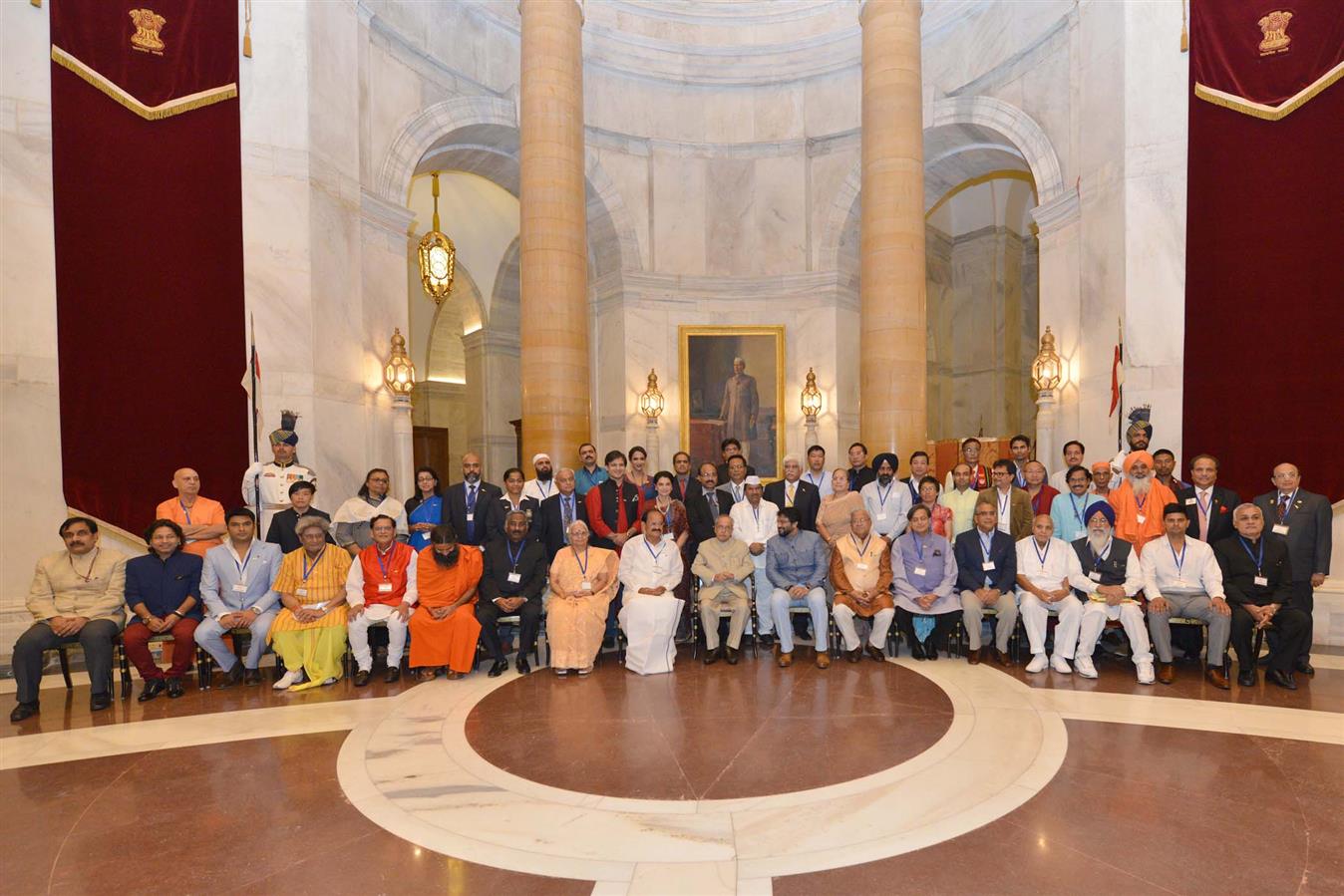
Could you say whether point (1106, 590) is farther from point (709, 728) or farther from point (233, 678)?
point (233, 678)

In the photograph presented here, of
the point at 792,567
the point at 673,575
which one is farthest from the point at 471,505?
the point at 792,567

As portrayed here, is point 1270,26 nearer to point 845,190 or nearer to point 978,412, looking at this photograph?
point 845,190

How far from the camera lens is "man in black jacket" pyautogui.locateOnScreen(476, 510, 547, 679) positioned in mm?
7164

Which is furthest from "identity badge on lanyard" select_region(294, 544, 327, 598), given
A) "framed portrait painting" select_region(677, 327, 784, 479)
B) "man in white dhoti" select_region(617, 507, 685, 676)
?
"framed portrait painting" select_region(677, 327, 784, 479)

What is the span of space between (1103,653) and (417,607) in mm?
6406

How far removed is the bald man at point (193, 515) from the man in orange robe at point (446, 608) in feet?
7.12

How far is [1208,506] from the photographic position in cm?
734

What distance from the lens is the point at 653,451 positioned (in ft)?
50.3

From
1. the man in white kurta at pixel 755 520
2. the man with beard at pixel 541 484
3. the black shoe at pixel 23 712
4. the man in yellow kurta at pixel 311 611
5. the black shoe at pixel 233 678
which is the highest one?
the man with beard at pixel 541 484

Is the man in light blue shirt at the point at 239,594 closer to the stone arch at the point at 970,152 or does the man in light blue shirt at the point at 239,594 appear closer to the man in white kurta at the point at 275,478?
the man in white kurta at the point at 275,478

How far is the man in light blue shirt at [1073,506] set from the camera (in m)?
7.50

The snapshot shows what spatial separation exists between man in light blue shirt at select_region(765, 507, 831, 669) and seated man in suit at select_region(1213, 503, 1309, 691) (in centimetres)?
343

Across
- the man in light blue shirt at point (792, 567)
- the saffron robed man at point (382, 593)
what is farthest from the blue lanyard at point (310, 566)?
the man in light blue shirt at point (792, 567)

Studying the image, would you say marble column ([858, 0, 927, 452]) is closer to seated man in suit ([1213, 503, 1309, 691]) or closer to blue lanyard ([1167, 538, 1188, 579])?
blue lanyard ([1167, 538, 1188, 579])
